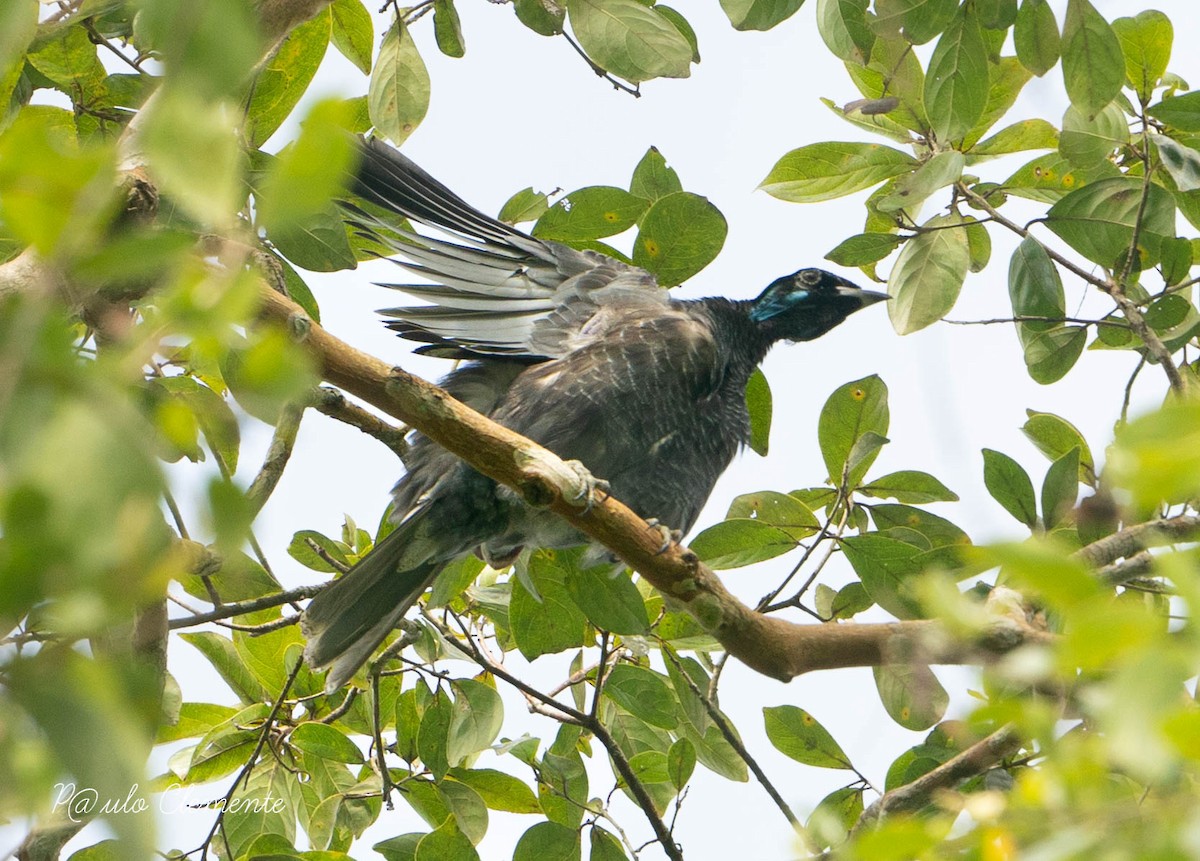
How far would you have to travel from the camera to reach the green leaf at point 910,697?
329 cm

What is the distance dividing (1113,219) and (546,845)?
2.30 metres

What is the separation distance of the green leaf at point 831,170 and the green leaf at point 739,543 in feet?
3.21

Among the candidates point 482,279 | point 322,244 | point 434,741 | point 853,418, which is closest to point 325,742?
point 434,741

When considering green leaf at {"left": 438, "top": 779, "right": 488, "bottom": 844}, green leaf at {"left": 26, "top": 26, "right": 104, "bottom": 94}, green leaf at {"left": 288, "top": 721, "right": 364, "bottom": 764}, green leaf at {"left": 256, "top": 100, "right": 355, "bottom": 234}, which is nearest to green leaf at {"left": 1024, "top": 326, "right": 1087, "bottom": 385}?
green leaf at {"left": 438, "top": 779, "right": 488, "bottom": 844}

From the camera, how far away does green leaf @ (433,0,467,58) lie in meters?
3.64

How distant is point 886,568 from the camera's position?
319 cm

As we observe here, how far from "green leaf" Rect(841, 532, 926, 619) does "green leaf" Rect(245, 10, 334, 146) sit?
6.30 ft

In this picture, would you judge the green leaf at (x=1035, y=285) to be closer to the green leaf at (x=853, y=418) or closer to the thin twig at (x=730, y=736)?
the green leaf at (x=853, y=418)

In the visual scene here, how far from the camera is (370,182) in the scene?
3.60 m

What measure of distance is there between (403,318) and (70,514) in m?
3.07

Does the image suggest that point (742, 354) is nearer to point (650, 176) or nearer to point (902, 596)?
point (650, 176)

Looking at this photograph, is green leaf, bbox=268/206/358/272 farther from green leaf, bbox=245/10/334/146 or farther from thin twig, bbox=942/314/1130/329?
thin twig, bbox=942/314/1130/329

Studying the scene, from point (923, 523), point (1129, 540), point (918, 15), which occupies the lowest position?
point (1129, 540)

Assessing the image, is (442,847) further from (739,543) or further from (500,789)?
(739,543)
